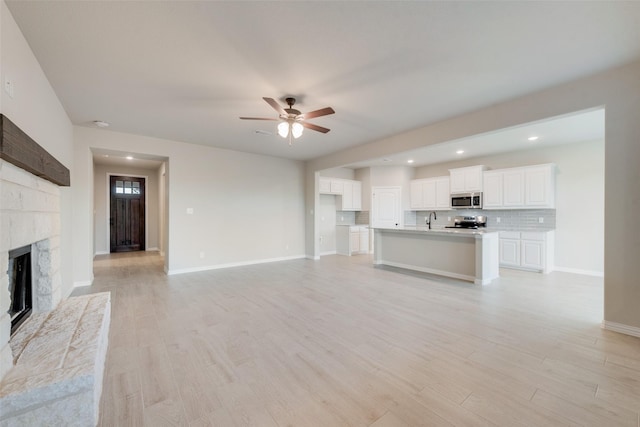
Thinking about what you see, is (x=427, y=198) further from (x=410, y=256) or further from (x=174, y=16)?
(x=174, y=16)

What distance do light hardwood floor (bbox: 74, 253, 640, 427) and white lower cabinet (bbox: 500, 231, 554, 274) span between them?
1.39 metres

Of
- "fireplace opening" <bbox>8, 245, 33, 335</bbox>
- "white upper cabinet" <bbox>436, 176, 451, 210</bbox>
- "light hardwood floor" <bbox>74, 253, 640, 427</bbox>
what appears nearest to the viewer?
"light hardwood floor" <bbox>74, 253, 640, 427</bbox>

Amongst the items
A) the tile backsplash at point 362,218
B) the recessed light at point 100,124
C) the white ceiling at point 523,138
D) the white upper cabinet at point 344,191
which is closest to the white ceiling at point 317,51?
the recessed light at point 100,124

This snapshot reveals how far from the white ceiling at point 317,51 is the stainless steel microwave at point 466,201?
344 centimetres

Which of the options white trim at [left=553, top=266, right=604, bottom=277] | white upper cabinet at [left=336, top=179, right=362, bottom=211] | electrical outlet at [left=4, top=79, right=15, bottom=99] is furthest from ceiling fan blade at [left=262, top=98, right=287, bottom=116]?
white trim at [left=553, top=266, right=604, bottom=277]

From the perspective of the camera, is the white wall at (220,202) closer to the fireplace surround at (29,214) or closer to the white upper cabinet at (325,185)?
the white upper cabinet at (325,185)

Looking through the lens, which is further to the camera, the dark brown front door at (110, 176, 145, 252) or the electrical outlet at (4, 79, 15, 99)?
the dark brown front door at (110, 176, 145, 252)

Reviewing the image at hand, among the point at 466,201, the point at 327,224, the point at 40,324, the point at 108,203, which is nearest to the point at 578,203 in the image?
the point at 466,201

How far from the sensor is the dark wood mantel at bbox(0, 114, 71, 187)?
1529 mm

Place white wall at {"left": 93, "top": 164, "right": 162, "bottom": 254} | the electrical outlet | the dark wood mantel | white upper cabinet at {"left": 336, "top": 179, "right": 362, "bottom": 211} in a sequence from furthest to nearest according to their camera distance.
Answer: white upper cabinet at {"left": 336, "top": 179, "right": 362, "bottom": 211} → white wall at {"left": 93, "top": 164, "right": 162, "bottom": 254} → the electrical outlet → the dark wood mantel

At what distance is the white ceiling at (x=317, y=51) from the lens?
6.24 ft

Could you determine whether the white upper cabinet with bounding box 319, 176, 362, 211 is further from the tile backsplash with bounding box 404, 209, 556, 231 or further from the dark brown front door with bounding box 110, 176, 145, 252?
the dark brown front door with bounding box 110, 176, 145, 252

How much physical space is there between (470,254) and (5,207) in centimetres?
550

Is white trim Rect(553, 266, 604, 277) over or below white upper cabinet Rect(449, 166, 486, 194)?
below
